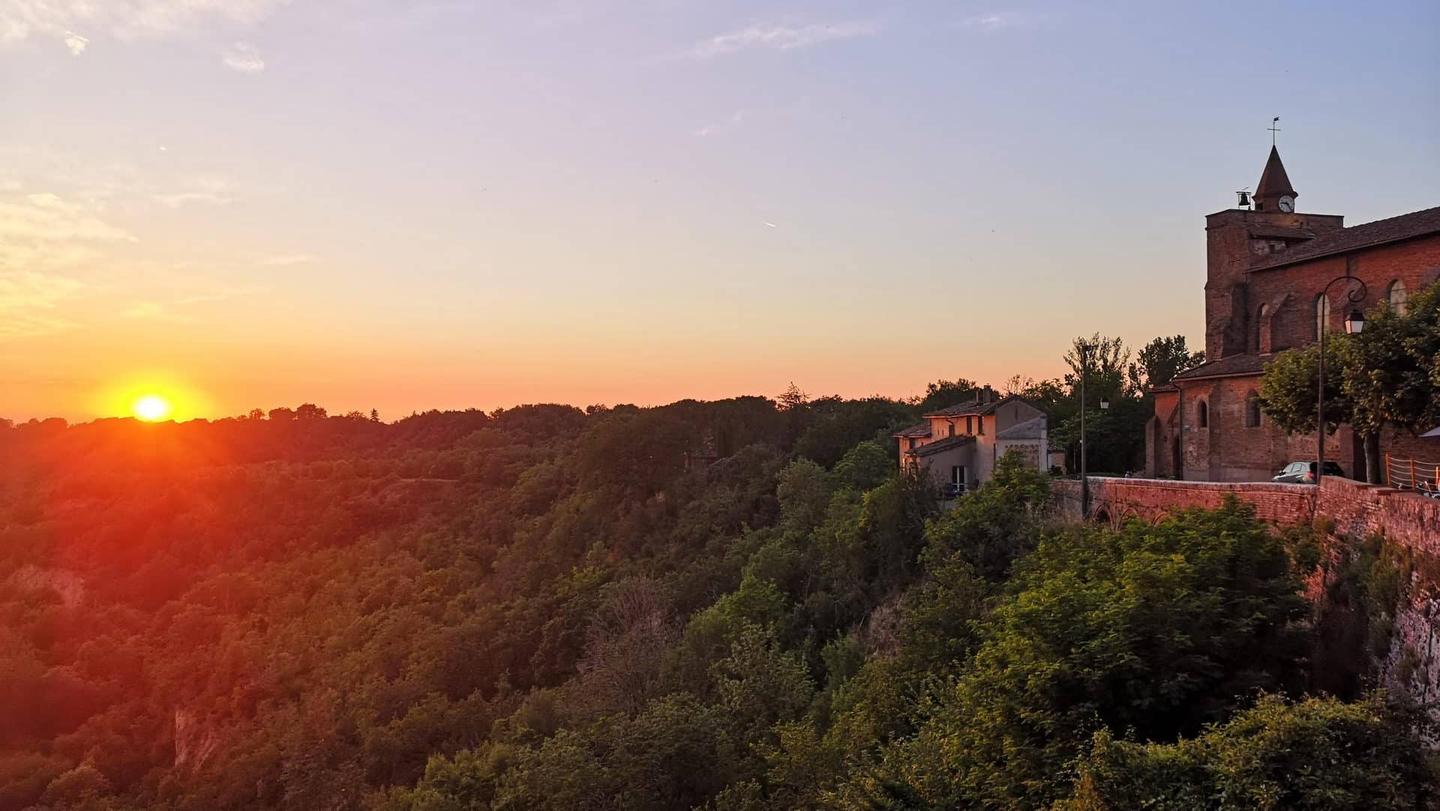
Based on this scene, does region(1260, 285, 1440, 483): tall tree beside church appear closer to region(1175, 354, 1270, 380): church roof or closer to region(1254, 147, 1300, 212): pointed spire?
region(1175, 354, 1270, 380): church roof

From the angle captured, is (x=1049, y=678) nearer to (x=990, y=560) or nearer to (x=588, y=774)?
(x=588, y=774)

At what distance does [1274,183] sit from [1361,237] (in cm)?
1243

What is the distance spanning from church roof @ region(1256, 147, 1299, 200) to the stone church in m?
0.05

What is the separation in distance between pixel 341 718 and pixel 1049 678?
42025 millimetres

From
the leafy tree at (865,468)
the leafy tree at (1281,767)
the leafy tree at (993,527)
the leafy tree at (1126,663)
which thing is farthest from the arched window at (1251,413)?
the leafy tree at (1281,767)

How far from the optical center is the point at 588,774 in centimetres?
2228

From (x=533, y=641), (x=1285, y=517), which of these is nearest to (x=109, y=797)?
(x=533, y=641)

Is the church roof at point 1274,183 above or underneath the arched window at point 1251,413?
above

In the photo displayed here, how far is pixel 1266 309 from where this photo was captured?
131 feet

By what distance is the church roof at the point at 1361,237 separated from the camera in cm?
3116

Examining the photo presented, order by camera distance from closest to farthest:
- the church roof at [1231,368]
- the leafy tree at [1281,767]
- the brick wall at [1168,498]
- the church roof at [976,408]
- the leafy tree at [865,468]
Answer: the leafy tree at [1281,767] < the brick wall at [1168,498] < the church roof at [1231,368] < the church roof at [976,408] < the leafy tree at [865,468]

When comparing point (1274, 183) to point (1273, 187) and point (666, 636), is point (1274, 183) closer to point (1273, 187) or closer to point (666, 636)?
point (1273, 187)

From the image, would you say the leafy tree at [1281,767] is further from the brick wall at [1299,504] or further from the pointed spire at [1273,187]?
the pointed spire at [1273,187]

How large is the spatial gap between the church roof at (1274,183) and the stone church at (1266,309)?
49mm
